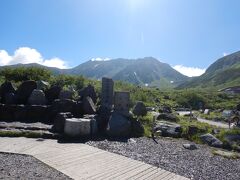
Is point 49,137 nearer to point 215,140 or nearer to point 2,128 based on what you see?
point 2,128

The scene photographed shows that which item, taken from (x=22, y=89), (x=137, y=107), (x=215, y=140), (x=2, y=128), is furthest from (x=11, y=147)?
(x=137, y=107)

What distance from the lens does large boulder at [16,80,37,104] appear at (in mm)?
20114

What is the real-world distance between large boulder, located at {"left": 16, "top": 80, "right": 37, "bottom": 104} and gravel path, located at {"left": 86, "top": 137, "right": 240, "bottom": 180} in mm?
7493

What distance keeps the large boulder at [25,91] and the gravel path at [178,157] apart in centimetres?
749

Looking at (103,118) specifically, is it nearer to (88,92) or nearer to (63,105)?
(63,105)

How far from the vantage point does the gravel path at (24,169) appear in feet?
30.6

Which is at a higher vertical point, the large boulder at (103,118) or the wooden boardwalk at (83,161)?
the large boulder at (103,118)

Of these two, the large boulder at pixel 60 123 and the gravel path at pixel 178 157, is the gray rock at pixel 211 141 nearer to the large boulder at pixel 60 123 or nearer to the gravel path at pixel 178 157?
the gravel path at pixel 178 157

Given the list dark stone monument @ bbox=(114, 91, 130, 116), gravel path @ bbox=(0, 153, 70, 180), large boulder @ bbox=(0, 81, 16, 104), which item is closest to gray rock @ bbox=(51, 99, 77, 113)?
dark stone monument @ bbox=(114, 91, 130, 116)

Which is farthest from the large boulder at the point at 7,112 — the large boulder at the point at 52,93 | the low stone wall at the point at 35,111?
the large boulder at the point at 52,93

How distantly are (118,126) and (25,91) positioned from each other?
722 cm

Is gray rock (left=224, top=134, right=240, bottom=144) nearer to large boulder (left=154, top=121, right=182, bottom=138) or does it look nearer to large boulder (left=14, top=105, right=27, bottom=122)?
large boulder (left=154, top=121, right=182, bottom=138)

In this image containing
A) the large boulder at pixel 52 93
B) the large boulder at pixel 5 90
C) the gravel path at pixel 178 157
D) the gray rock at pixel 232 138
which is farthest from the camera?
the large boulder at pixel 52 93

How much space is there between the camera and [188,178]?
9.92m
